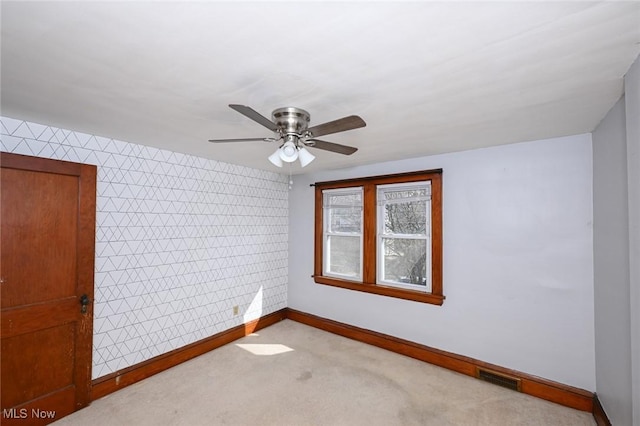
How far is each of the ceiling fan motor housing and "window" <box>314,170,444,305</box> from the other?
193cm

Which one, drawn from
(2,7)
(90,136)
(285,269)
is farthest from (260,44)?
(285,269)

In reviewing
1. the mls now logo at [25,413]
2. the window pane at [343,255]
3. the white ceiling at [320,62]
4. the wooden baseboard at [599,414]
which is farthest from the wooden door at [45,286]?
the wooden baseboard at [599,414]

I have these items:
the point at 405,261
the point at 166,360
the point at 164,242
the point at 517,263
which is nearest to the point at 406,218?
the point at 405,261

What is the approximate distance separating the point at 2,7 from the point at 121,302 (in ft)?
8.02

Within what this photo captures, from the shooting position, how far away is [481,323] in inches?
117

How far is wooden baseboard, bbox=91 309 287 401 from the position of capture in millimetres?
2590

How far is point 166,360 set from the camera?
120 inches

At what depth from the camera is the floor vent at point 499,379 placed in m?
2.71

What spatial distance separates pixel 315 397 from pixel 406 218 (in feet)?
7.18

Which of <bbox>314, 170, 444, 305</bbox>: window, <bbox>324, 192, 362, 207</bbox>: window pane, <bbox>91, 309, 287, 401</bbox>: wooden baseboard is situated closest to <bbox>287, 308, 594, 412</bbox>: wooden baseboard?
<bbox>314, 170, 444, 305</bbox>: window

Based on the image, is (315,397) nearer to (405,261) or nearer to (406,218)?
(405,261)

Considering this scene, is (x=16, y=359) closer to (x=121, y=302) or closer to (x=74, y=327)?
(x=74, y=327)

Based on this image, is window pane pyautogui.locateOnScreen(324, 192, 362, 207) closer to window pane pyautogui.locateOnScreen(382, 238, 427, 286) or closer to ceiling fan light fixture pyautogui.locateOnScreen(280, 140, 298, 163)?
window pane pyautogui.locateOnScreen(382, 238, 427, 286)

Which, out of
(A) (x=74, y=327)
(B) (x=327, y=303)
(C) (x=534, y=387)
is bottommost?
(C) (x=534, y=387)
